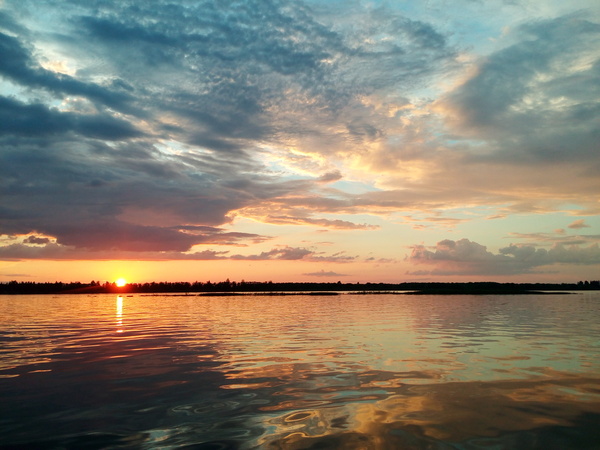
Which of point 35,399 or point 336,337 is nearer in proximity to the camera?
point 35,399

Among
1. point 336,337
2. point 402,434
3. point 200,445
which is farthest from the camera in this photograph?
point 336,337

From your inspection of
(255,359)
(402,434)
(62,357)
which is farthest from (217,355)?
(402,434)

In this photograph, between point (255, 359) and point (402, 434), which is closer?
point (402, 434)

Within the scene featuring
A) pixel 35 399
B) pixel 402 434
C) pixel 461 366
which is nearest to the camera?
pixel 402 434

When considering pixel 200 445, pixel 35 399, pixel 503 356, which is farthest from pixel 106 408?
pixel 503 356

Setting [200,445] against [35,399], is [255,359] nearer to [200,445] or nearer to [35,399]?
[35,399]

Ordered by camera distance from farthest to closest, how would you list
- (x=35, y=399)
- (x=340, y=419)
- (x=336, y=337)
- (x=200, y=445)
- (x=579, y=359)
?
(x=336, y=337) < (x=579, y=359) < (x=35, y=399) < (x=340, y=419) < (x=200, y=445)

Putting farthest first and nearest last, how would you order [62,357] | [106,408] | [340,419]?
[62,357], [106,408], [340,419]

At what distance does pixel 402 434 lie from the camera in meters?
10.7

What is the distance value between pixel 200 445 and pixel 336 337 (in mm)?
20838

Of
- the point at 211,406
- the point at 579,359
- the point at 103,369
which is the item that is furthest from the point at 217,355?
the point at 579,359

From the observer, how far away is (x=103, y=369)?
19.3 meters

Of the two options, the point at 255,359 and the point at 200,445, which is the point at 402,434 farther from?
the point at 255,359

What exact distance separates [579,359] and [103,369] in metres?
22.9
